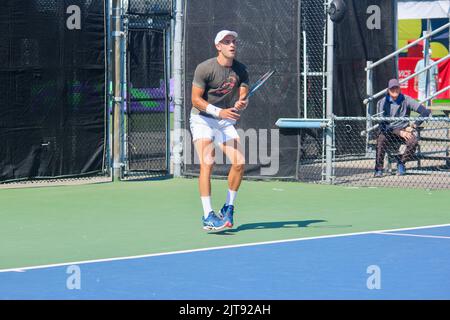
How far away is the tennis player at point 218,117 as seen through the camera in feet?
37.2

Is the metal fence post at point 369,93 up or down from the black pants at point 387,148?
up

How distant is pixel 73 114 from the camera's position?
15.9m

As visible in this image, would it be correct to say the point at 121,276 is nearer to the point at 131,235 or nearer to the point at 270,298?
the point at 270,298

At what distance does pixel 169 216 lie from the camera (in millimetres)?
12664

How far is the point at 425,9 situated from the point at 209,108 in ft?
62.8

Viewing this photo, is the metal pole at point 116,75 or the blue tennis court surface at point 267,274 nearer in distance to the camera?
the blue tennis court surface at point 267,274

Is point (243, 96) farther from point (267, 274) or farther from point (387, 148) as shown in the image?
point (387, 148)

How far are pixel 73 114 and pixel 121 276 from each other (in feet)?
24.6

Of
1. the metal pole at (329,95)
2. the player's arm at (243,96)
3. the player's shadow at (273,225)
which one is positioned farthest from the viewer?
the metal pole at (329,95)

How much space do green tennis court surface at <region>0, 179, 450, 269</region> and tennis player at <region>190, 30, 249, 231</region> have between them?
36 centimetres

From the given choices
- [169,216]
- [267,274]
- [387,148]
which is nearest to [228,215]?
[169,216]

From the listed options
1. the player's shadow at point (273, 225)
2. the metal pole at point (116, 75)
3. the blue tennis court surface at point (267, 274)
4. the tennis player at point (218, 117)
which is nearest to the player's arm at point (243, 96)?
the tennis player at point (218, 117)

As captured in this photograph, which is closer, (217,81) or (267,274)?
(267,274)

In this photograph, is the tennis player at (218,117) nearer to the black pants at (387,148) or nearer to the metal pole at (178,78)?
the metal pole at (178,78)
